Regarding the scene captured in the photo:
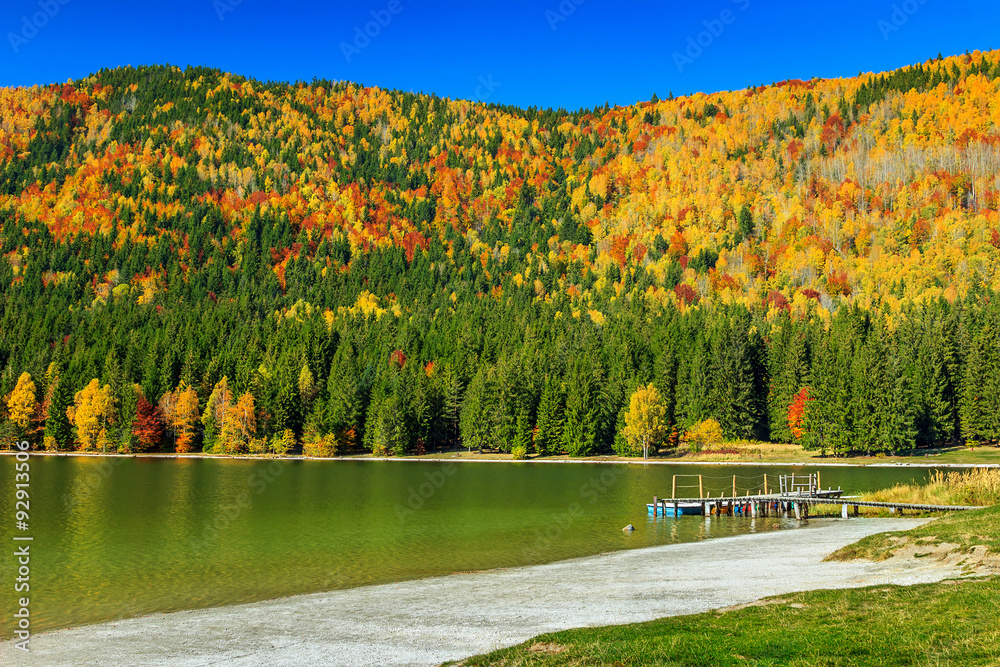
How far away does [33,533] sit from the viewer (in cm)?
4578

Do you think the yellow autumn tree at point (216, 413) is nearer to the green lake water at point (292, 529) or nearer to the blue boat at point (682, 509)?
the green lake water at point (292, 529)

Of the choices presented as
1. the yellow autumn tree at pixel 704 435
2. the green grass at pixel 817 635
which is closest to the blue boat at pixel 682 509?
the green grass at pixel 817 635

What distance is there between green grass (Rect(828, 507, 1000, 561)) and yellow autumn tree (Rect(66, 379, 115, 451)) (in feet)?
440

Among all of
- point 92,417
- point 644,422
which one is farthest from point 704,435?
point 92,417

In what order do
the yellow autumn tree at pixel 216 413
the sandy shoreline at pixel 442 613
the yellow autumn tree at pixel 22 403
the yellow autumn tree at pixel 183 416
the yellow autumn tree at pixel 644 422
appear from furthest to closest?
1. the yellow autumn tree at pixel 22 403
2. the yellow autumn tree at pixel 216 413
3. the yellow autumn tree at pixel 183 416
4. the yellow autumn tree at pixel 644 422
5. the sandy shoreline at pixel 442 613

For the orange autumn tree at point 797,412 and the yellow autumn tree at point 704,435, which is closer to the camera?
the yellow autumn tree at point 704,435

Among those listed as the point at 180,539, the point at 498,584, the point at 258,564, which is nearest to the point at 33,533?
the point at 180,539

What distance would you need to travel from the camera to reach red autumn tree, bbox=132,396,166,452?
135 meters

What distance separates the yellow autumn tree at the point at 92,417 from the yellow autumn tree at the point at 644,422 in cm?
9132

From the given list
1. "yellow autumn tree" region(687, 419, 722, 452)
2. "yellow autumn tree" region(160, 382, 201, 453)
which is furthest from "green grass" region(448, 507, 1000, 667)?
"yellow autumn tree" region(160, 382, 201, 453)

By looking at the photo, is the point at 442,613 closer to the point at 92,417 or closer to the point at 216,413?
the point at 216,413

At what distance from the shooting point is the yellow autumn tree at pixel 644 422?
12300cm

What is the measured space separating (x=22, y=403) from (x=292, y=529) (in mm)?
117677

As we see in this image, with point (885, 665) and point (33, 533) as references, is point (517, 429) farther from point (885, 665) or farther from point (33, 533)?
point (885, 665)
